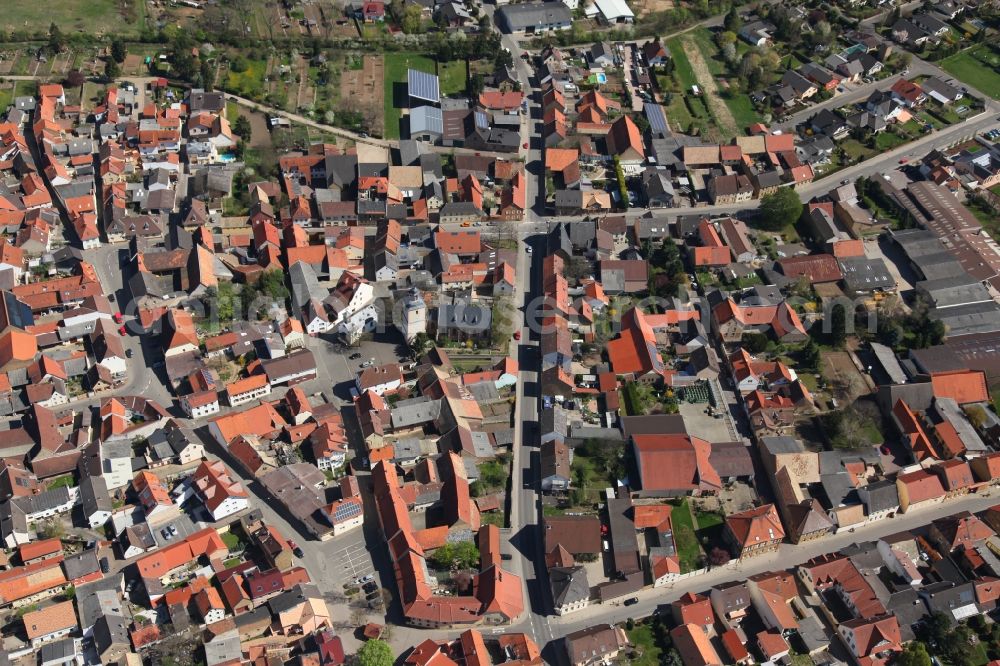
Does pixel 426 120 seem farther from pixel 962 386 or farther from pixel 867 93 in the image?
pixel 962 386

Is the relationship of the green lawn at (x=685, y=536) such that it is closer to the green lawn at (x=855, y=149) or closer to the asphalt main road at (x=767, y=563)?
→ the asphalt main road at (x=767, y=563)

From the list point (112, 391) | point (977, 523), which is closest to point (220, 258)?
point (112, 391)

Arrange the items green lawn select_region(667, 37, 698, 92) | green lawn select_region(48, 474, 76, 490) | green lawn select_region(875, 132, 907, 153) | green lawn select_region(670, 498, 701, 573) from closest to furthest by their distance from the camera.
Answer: green lawn select_region(670, 498, 701, 573)
green lawn select_region(48, 474, 76, 490)
green lawn select_region(875, 132, 907, 153)
green lawn select_region(667, 37, 698, 92)

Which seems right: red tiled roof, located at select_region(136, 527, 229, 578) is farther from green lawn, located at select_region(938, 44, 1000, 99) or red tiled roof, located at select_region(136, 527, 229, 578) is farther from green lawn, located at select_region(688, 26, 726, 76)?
green lawn, located at select_region(938, 44, 1000, 99)

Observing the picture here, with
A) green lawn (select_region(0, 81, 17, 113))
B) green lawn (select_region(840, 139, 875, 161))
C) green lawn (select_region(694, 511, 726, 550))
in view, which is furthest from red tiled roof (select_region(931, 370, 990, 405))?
green lawn (select_region(0, 81, 17, 113))

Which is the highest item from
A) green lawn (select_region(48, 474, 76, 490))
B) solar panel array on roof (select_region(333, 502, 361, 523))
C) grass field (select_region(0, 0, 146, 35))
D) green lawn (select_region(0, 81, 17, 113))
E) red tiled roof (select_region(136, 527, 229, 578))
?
grass field (select_region(0, 0, 146, 35))

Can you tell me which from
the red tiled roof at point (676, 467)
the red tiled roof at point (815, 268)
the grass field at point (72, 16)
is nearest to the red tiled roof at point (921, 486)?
the red tiled roof at point (676, 467)
